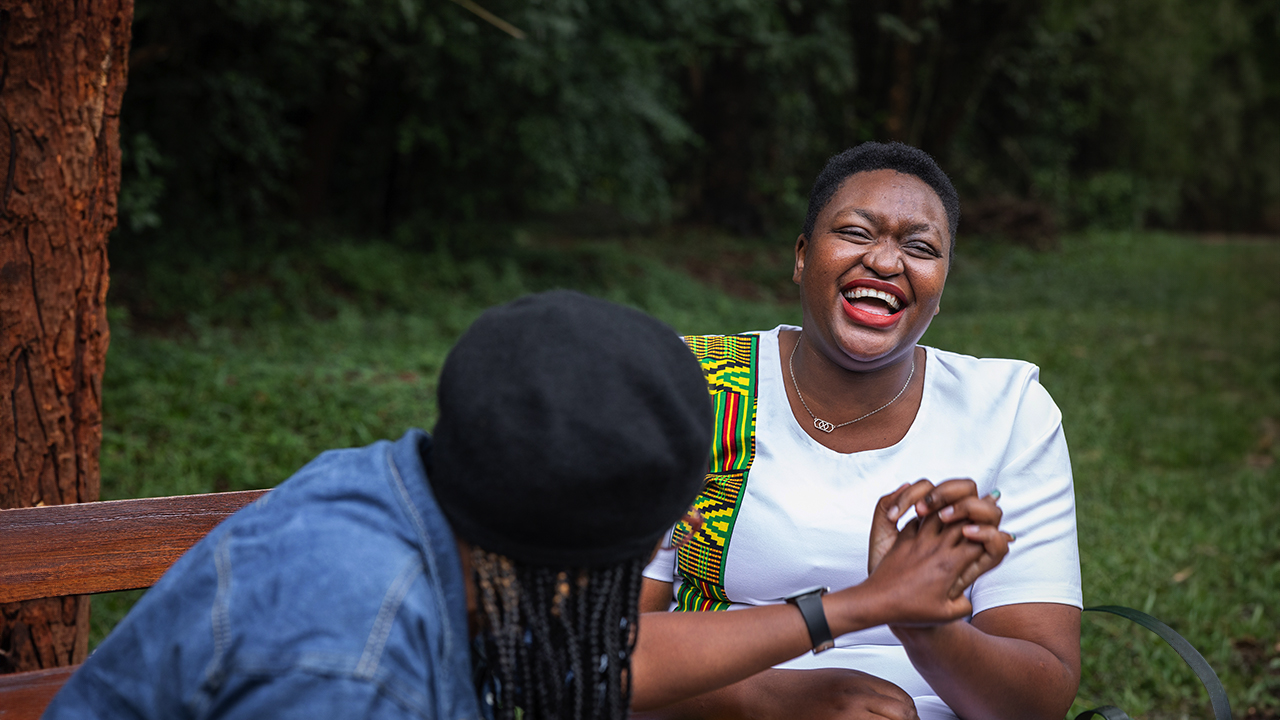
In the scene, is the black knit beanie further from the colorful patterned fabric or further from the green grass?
the green grass

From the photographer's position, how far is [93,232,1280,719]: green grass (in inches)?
181

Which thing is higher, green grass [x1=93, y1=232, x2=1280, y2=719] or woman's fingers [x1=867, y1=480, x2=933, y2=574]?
woman's fingers [x1=867, y1=480, x2=933, y2=574]

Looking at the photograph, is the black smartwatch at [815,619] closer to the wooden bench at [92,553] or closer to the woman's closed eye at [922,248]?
the wooden bench at [92,553]

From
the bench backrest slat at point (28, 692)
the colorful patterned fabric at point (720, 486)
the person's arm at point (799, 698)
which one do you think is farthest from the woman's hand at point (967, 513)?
the bench backrest slat at point (28, 692)

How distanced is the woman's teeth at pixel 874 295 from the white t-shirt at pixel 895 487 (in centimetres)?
22

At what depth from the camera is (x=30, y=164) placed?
2.63 meters

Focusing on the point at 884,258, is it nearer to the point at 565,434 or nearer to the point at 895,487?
the point at 895,487

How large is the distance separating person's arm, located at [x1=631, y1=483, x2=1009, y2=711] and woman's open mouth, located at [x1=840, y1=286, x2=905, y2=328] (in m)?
0.77

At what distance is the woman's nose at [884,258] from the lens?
2330 mm

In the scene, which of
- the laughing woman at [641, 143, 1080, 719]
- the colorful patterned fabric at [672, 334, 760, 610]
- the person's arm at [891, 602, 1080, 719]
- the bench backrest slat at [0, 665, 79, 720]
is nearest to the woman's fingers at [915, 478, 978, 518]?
the person's arm at [891, 602, 1080, 719]

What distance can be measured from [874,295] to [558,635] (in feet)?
4.05

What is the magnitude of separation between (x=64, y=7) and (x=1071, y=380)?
7492 mm

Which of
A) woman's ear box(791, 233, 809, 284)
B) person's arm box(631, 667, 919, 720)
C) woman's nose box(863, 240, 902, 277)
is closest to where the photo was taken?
person's arm box(631, 667, 919, 720)

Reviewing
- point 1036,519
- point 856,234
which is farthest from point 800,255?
point 1036,519
